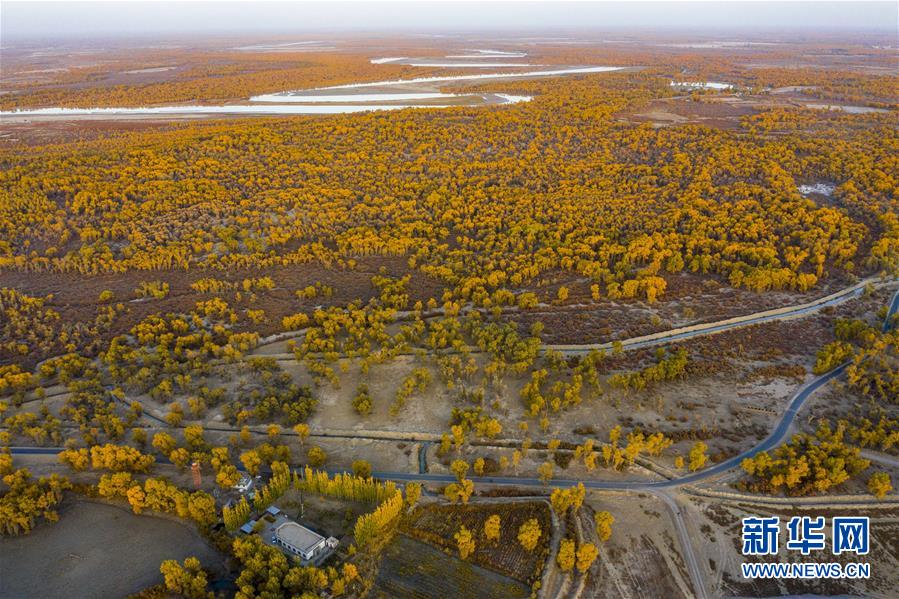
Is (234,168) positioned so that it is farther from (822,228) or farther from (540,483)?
(822,228)

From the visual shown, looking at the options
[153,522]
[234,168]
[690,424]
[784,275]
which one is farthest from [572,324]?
[234,168]

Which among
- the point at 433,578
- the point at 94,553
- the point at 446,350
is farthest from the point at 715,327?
the point at 94,553

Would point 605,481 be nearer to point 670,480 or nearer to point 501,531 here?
point 670,480

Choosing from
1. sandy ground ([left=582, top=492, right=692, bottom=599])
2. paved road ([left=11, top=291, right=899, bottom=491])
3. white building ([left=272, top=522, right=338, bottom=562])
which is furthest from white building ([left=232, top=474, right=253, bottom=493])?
sandy ground ([left=582, top=492, right=692, bottom=599])

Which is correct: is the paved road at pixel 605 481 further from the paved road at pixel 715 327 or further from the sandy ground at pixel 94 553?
the paved road at pixel 715 327

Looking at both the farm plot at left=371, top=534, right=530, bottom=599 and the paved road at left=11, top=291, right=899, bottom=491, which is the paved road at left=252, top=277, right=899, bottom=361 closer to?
the paved road at left=11, top=291, right=899, bottom=491
